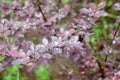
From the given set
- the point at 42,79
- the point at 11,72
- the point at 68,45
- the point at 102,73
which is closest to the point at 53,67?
the point at 42,79

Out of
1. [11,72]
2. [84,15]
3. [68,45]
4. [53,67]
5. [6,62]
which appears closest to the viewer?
[68,45]

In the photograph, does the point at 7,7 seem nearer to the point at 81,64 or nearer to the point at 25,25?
the point at 25,25

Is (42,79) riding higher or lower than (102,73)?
lower

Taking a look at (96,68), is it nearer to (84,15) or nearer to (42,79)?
(84,15)

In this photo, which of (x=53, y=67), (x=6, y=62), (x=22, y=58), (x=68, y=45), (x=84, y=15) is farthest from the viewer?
(x=53, y=67)

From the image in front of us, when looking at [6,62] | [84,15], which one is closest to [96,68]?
[84,15]

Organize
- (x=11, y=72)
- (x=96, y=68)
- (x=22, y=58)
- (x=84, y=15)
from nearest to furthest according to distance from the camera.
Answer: (x=22, y=58) → (x=84, y=15) → (x=96, y=68) → (x=11, y=72)

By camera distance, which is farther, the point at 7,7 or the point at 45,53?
the point at 7,7

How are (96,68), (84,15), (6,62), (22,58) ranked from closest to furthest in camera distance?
(22,58)
(6,62)
(84,15)
(96,68)

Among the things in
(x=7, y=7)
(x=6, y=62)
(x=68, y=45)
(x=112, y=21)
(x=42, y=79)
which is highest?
(x=7, y=7)
